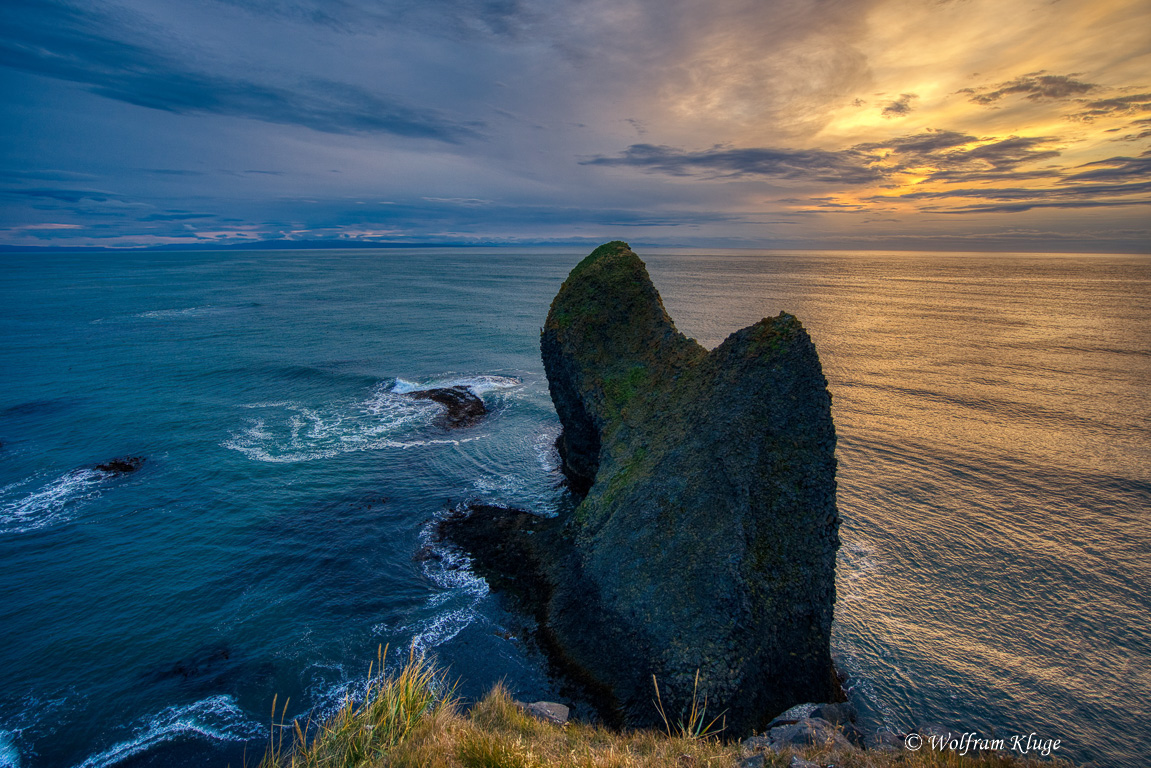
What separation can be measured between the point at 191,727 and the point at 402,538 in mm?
9695

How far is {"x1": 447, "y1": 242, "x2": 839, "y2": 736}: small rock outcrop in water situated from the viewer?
45.0 feet

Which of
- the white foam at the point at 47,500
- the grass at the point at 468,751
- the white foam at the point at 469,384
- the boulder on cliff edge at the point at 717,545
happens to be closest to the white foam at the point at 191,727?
the grass at the point at 468,751

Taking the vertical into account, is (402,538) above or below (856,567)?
below

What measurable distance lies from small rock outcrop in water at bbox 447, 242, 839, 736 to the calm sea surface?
2.70 metres

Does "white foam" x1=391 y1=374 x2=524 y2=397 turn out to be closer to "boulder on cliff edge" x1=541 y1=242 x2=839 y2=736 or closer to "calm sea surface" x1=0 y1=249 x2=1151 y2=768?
"calm sea surface" x1=0 y1=249 x2=1151 y2=768

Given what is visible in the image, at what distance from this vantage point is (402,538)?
909 inches

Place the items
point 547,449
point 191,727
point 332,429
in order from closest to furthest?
1. point 191,727
2. point 547,449
3. point 332,429

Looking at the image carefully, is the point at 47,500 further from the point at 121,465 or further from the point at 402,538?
the point at 402,538

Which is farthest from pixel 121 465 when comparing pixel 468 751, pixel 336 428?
pixel 468 751

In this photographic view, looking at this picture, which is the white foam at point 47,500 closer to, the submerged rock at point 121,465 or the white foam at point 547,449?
the submerged rock at point 121,465

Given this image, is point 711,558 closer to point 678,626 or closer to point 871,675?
point 678,626

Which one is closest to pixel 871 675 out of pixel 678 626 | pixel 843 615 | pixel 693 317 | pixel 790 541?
pixel 843 615

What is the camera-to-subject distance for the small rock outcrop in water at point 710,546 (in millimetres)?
13711

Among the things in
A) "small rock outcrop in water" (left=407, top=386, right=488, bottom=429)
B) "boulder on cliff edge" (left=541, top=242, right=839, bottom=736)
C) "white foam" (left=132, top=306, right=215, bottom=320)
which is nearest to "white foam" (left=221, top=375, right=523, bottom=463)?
"small rock outcrop in water" (left=407, top=386, right=488, bottom=429)
